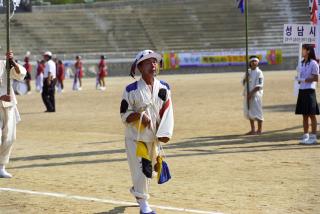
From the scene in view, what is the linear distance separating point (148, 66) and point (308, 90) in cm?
678

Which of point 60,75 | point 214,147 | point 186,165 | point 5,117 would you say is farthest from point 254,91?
point 60,75

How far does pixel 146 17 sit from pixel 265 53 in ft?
37.6

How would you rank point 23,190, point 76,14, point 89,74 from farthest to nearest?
point 76,14, point 89,74, point 23,190

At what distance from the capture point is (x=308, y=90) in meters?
14.0

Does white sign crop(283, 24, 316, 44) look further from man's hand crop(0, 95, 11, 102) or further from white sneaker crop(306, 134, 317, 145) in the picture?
man's hand crop(0, 95, 11, 102)

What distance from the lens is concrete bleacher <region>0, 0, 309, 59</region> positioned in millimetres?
55000

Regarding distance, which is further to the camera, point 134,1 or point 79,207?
point 134,1

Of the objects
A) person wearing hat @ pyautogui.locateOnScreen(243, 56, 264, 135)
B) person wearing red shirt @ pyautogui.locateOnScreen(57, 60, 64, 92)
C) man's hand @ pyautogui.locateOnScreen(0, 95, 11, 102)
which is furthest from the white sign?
person wearing red shirt @ pyautogui.locateOnScreen(57, 60, 64, 92)

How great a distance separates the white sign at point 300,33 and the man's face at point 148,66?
800 cm

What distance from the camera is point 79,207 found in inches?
336

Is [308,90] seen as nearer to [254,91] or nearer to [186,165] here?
→ [254,91]

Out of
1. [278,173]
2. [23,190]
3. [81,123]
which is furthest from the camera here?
[81,123]

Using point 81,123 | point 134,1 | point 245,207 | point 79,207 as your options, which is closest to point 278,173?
point 245,207

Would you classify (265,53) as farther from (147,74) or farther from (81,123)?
(147,74)
